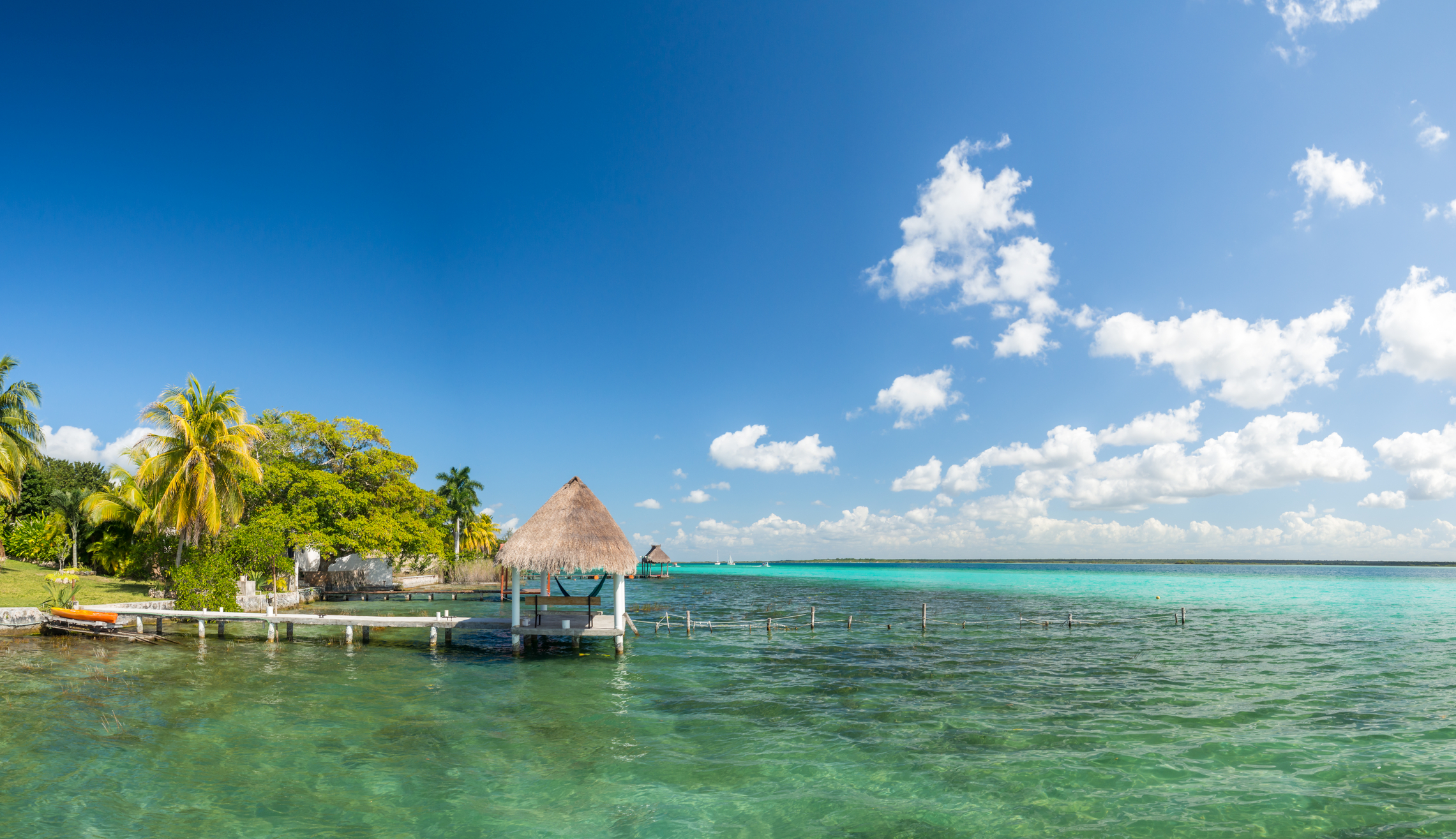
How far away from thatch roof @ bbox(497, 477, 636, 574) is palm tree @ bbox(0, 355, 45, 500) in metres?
26.1

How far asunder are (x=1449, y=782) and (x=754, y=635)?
69.6ft

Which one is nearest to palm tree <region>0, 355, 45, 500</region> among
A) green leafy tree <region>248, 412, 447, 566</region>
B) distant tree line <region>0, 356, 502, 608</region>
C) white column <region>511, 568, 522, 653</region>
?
distant tree line <region>0, 356, 502, 608</region>

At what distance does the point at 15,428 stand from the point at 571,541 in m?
29.8

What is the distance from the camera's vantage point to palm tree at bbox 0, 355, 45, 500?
3039 cm

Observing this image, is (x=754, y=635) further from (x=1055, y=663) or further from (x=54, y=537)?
(x=54, y=537)

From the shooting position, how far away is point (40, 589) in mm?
29422

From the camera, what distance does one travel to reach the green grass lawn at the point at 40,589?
1040 inches

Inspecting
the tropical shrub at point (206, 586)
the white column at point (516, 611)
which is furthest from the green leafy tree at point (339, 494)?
the white column at point (516, 611)

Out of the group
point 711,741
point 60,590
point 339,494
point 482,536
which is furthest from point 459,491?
point 711,741

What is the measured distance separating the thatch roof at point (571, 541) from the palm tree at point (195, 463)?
18.2 metres

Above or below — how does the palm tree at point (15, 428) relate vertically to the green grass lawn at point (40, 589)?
above

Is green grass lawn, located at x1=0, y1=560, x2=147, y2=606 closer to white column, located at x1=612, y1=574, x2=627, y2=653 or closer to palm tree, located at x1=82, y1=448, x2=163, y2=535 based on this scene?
palm tree, located at x1=82, y1=448, x2=163, y2=535

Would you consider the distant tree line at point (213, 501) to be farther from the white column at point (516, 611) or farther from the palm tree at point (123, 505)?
the white column at point (516, 611)

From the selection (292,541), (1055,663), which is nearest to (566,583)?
(292,541)
